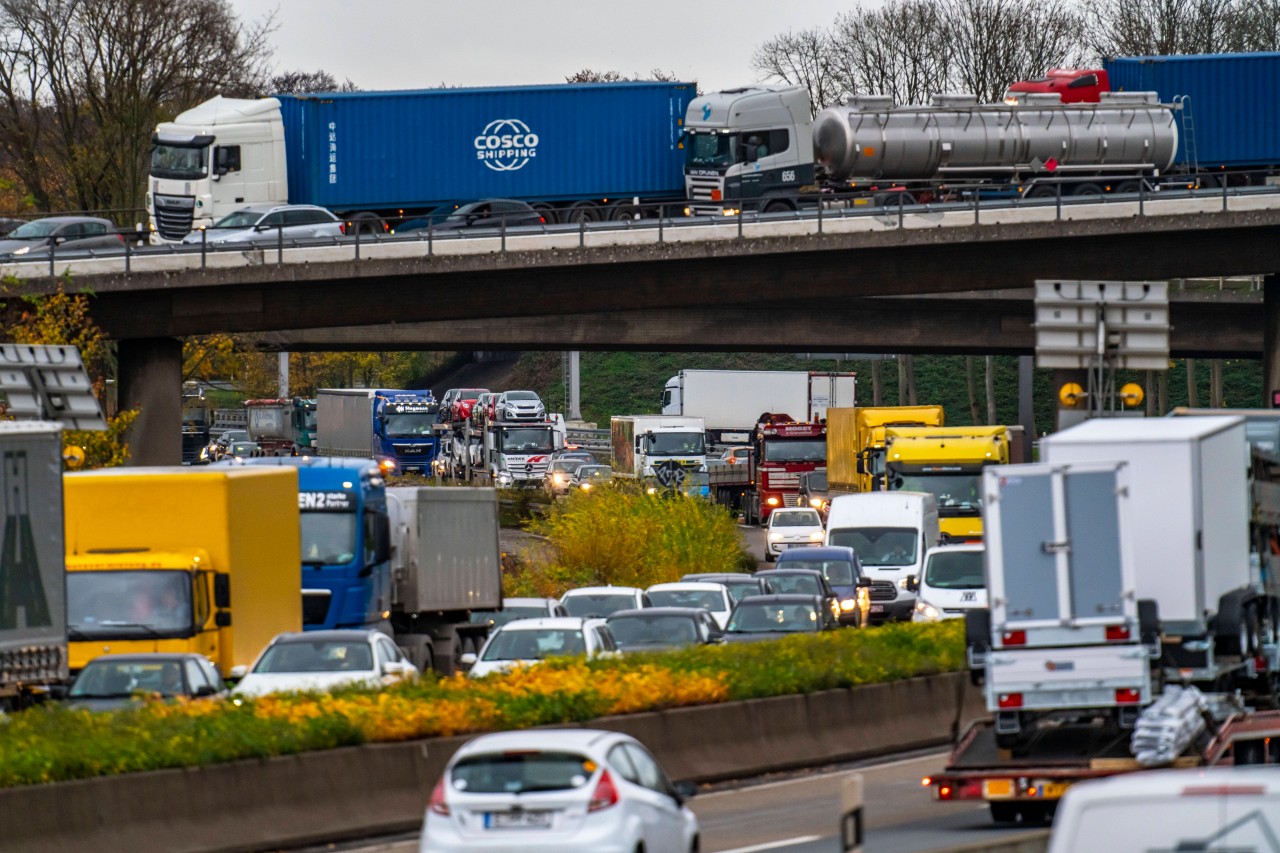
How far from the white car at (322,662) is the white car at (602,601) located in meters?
9.32

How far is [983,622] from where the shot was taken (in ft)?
56.9

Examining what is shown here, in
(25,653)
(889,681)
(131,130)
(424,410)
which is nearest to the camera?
(25,653)

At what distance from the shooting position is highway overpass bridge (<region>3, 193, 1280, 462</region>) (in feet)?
171

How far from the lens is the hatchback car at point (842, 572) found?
36906 millimetres

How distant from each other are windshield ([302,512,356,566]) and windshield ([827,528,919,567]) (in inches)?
603

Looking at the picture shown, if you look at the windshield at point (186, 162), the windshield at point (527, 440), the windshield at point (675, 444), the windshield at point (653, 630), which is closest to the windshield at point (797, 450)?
the windshield at point (675, 444)

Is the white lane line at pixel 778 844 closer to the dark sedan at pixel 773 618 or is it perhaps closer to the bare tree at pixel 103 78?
the dark sedan at pixel 773 618

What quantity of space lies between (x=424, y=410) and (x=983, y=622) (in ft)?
201

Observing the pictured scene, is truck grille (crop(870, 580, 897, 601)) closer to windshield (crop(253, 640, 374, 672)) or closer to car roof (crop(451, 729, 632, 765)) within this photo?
windshield (crop(253, 640, 374, 672))

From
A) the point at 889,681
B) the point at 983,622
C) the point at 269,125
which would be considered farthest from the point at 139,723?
the point at 269,125

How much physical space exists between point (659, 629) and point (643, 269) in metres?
30.1

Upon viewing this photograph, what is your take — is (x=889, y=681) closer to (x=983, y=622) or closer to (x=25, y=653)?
(x=983, y=622)

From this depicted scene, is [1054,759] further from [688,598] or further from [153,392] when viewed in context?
[153,392]

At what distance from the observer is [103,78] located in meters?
74.4
